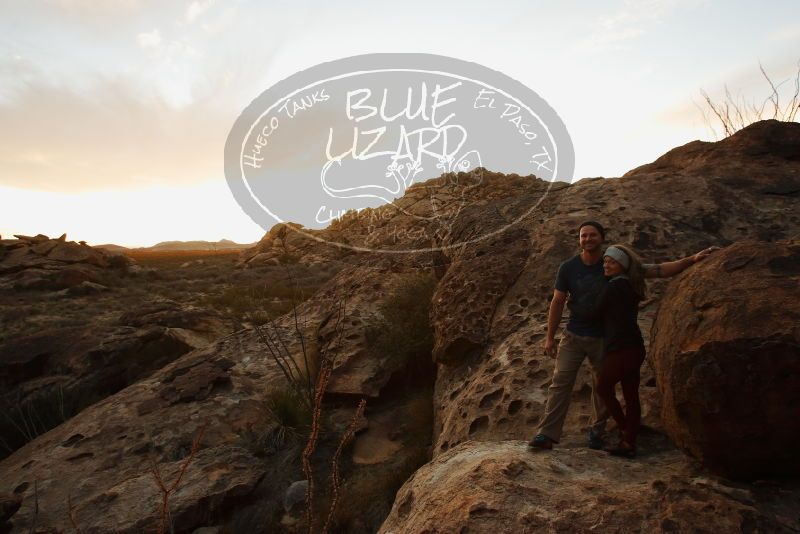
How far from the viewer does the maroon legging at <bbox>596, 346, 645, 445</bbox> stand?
135 inches

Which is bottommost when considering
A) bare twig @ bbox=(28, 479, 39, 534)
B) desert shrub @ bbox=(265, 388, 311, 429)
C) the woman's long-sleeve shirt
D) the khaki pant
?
bare twig @ bbox=(28, 479, 39, 534)

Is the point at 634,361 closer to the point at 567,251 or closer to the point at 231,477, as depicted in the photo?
the point at 567,251

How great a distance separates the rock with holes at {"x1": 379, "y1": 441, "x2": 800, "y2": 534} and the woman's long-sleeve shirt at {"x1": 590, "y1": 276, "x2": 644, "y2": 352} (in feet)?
2.51

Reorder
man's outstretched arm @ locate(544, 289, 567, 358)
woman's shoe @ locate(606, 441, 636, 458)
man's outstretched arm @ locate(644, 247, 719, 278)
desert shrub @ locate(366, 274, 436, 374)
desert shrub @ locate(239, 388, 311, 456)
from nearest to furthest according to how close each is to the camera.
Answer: woman's shoe @ locate(606, 441, 636, 458), man's outstretched arm @ locate(644, 247, 719, 278), man's outstretched arm @ locate(544, 289, 567, 358), desert shrub @ locate(239, 388, 311, 456), desert shrub @ locate(366, 274, 436, 374)

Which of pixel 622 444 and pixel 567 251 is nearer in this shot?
pixel 622 444

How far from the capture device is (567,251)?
6.40 m

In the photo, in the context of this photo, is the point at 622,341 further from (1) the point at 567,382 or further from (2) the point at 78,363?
(2) the point at 78,363

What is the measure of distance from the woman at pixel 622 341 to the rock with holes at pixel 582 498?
295 millimetres

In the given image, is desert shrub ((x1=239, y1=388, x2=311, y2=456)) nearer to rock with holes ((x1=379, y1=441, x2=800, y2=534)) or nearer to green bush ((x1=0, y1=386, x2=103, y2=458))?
rock with holes ((x1=379, y1=441, x2=800, y2=534))

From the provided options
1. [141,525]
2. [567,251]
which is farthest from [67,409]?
[567,251]

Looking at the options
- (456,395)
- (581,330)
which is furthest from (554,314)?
(456,395)

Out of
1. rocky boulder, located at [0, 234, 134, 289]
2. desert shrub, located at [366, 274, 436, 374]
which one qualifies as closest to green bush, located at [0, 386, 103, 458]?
desert shrub, located at [366, 274, 436, 374]

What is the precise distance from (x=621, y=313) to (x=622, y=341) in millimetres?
199

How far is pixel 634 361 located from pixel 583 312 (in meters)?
0.49
